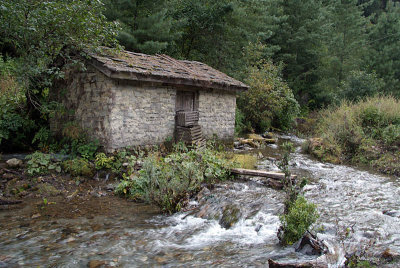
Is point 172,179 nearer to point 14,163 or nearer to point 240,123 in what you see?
point 14,163

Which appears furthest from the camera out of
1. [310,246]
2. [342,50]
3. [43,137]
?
[342,50]

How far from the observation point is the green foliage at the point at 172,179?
5.68m

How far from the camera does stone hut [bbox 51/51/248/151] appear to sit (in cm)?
790

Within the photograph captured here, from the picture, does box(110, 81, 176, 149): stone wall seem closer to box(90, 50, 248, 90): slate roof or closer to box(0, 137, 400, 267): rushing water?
box(90, 50, 248, 90): slate roof

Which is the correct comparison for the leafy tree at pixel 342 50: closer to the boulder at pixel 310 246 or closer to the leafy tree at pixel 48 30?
the leafy tree at pixel 48 30

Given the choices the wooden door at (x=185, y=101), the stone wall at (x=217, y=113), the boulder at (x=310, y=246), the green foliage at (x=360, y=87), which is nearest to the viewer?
the boulder at (x=310, y=246)

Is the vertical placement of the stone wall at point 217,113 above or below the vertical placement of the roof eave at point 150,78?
below

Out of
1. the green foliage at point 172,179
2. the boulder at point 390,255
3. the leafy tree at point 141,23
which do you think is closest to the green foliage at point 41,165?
the green foliage at point 172,179

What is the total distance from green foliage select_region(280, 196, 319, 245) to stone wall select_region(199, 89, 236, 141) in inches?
269

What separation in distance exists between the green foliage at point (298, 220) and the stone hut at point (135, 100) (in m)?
5.20

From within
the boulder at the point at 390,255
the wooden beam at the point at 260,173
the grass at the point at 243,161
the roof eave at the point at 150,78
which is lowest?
the boulder at the point at 390,255

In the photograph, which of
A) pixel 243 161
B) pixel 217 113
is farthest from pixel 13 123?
pixel 243 161

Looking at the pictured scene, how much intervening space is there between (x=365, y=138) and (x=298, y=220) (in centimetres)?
875

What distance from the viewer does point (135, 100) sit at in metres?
8.45
